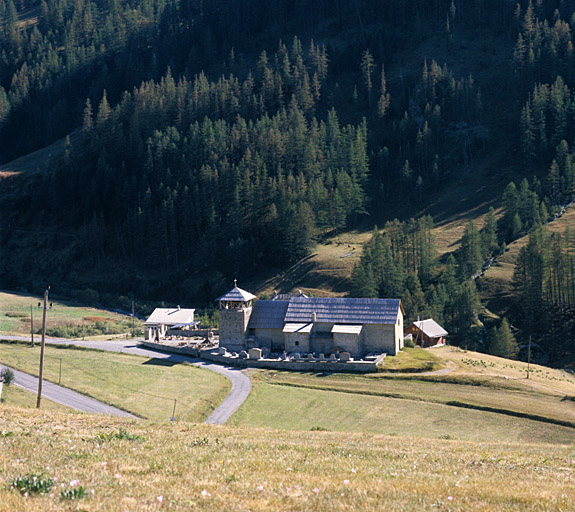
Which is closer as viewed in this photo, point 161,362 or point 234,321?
point 161,362

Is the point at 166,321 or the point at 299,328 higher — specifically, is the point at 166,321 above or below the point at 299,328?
below

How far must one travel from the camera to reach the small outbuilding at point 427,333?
7669 cm

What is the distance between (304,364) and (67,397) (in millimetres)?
25077

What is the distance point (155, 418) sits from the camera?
48688mm

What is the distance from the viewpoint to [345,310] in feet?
238

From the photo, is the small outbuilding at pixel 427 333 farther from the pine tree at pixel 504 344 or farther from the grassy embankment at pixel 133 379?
the grassy embankment at pixel 133 379

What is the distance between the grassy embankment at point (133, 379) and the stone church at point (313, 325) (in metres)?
8.98

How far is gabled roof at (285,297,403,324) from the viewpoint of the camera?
231 feet

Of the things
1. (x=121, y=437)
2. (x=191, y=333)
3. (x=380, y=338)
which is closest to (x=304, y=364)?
(x=380, y=338)

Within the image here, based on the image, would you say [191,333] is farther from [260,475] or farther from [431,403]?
[260,475]

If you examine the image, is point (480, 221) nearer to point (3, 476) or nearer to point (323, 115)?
point (323, 115)

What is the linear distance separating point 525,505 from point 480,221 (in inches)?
4080

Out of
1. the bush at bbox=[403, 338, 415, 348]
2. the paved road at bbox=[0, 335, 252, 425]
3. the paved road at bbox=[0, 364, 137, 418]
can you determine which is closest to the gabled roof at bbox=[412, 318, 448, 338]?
the bush at bbox=[403, 338, 415, 348]

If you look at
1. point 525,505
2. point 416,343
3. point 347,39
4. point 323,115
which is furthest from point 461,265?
point 347,39
